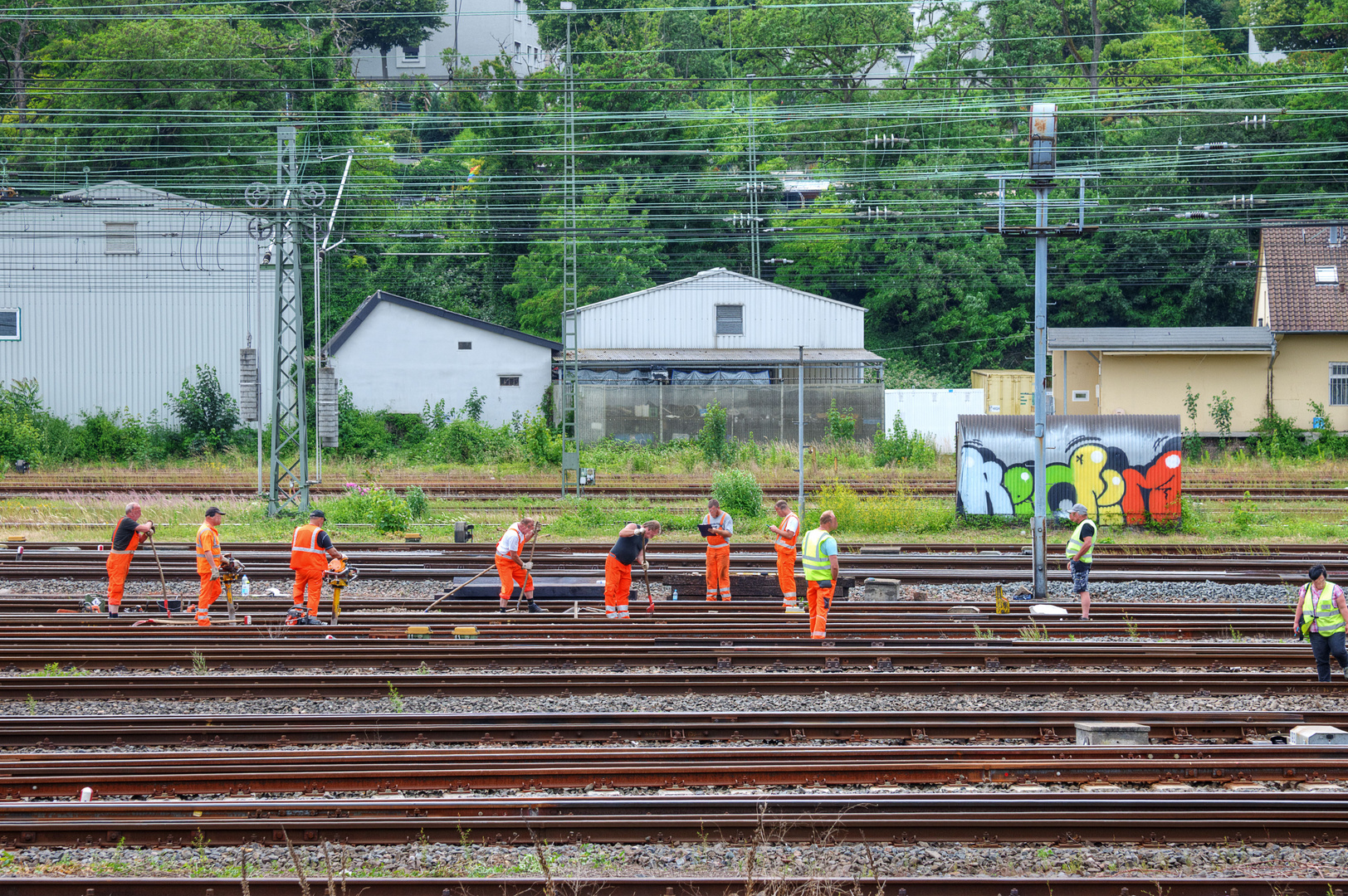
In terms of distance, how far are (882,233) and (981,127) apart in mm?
7460

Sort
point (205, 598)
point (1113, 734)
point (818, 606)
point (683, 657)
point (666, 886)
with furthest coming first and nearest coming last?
point (205, 598)
point (818, 606)
point (683, 657)
point (1113, 734)
point (666, 886)

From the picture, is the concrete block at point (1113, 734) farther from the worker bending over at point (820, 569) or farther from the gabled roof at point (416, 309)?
the gabled roof at point (416, 309)

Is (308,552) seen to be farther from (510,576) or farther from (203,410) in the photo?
(203,410)

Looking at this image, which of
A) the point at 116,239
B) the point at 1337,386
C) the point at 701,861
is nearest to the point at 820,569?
the point at 701,861

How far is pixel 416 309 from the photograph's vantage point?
39.6 meters

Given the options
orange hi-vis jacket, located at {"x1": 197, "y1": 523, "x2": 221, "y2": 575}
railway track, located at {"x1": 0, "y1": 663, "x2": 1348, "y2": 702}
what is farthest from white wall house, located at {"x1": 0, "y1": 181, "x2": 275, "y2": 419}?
railway track, located at {"x1": 0, "y1": 663, "x2": 1348, "y2": 702}

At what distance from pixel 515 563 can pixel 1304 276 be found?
35666mm

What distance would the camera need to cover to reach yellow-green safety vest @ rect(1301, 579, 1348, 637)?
436 inches

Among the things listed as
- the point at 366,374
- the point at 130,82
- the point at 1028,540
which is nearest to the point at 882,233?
the point at 366,374

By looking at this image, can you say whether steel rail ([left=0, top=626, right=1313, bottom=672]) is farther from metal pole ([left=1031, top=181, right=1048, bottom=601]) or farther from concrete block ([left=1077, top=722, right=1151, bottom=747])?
concrete block ([left=1077, top=722, right=1151, bottom=747])

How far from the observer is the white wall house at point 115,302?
36.7 m

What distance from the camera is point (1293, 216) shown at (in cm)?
4650

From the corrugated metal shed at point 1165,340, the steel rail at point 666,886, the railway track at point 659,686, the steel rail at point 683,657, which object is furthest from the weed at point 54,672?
the corrugated metal shed at point 1165,340

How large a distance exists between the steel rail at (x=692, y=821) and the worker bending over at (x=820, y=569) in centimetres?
490
